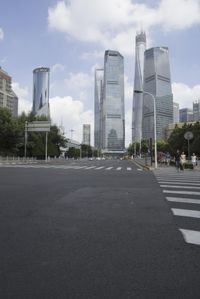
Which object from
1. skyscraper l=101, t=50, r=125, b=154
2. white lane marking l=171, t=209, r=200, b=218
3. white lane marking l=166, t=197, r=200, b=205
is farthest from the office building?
white lane marking l=171, t=209, r=200, b=218

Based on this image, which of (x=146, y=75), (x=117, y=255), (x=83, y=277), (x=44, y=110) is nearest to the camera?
(x=83, y=277)

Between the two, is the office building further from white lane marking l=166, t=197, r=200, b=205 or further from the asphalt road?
the asphalt road

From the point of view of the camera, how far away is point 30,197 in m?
10.9

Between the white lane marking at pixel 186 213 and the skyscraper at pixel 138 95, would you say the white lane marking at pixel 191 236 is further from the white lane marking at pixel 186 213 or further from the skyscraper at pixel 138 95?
the skyscraper at pixel 138 95

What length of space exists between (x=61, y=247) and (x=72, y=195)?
6.12 metres

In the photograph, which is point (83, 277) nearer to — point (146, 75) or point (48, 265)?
point (48, 265)

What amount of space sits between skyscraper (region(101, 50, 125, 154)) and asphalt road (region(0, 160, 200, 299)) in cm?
17850

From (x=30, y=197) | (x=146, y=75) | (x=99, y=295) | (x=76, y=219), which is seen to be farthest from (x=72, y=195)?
(x=146, y=75)

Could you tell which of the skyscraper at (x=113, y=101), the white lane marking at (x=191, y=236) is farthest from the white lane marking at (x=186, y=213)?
the skyscraper at (x=113, y=101)

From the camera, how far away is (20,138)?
232ft

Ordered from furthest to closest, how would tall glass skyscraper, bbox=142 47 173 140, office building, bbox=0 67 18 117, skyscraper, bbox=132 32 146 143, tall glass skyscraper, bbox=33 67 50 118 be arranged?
tall glass skyscraper, bbox=33 67 50 118
office building, bbox=0 67 18 117
skyscraper, bbox=132 32 146 143
tall glass skyscraper, bbox=142 47 173 140

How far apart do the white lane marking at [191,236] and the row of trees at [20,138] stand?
61.6 meters

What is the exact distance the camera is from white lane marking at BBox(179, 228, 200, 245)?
19.0ft

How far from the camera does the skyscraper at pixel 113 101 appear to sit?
186125 millimetres
